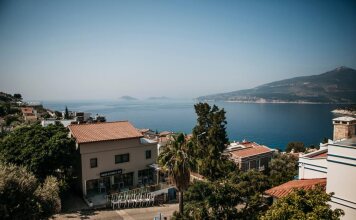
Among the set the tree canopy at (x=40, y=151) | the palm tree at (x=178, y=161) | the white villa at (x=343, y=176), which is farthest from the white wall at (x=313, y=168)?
the tree canopy at (x=40, y=151)

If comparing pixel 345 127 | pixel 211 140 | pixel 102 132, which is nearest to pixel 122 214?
pixel 102 132

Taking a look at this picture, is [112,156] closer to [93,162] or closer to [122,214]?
[93,162]

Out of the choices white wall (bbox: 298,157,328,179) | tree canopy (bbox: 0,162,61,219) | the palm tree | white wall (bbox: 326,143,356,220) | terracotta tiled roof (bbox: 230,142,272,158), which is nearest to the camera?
white wall (bbox: 326,143,356,220)

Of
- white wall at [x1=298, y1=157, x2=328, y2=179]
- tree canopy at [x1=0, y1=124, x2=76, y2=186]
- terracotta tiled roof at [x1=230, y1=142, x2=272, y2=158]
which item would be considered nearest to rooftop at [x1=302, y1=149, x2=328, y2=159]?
white wall at [x1=298, y1=157, x2=328, y2=179]

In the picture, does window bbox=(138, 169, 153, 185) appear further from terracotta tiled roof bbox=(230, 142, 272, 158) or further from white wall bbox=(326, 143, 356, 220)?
white wall bbox=(326, 143, 356, 220)

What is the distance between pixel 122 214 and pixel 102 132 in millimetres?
10019

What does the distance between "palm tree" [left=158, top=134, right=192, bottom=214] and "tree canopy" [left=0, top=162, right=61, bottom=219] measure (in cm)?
786

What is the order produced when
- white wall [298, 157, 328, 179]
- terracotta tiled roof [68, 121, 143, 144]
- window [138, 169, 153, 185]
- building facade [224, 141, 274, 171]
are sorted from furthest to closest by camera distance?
1. building facade [224, 141, 274, 171]
2. window [138, 169, 153, 185]
3. terracotta tiled roof [68, 121, 143, 144]
4. white wall [298, 157, 328, 179]

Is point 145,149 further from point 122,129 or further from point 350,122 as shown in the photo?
point 350,122

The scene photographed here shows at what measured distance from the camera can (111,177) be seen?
30906 mm

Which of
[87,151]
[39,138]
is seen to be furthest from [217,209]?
[39,138]

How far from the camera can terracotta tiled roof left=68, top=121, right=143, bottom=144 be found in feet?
96.6

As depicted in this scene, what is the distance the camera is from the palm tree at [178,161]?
18.6 metres

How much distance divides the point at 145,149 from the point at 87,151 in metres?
7.09
